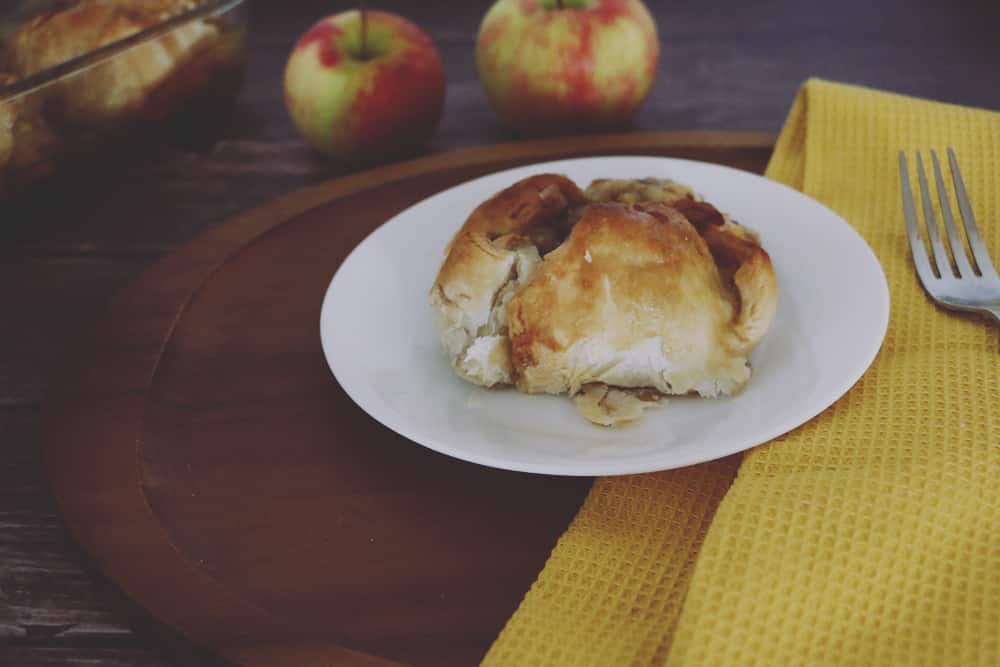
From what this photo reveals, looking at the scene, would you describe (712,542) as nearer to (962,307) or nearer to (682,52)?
(962,307)

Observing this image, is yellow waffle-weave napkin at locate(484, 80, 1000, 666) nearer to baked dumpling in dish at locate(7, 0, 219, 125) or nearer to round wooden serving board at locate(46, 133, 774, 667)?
round wooden serving board at locate(46, 133, 774, 667)

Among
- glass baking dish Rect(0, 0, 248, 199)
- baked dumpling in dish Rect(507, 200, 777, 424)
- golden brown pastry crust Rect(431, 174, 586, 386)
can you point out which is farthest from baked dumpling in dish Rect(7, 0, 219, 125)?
baked dumpling in dish Rect(507, 200, 777, 424)

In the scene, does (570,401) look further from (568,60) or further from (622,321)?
(568,60)

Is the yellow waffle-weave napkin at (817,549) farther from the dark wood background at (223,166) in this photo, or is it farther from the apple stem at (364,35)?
the apple stem at (364,35)

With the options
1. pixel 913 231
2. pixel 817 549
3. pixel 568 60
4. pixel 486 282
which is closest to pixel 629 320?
pixel 486 282

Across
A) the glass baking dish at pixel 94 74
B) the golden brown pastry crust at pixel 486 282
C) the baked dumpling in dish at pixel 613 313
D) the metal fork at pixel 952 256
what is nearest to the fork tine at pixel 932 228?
the metal fork at pixel 952 256
